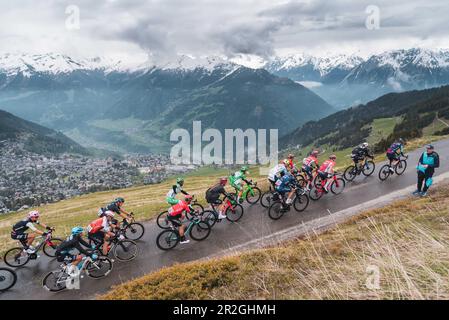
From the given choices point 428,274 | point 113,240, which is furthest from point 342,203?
point 428,274

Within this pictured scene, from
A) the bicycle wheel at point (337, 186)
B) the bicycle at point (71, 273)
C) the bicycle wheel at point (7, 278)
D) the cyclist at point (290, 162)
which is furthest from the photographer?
the bicycle wheel at point (337, 186)

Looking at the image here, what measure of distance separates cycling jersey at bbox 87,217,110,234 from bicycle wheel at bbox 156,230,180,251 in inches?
107

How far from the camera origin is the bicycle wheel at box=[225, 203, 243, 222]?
20.4m

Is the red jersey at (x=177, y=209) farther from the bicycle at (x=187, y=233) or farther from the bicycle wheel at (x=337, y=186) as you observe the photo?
the bicycle wheel at (x=337, y=186)

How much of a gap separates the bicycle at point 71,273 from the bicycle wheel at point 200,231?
4660 millimetres

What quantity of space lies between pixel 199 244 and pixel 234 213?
13.4 ft

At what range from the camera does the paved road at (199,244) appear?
46.4ft

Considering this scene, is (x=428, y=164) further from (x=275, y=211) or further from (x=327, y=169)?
(x=275, y=211)

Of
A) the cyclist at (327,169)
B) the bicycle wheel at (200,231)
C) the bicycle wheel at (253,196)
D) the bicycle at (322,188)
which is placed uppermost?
the cyclist at (327,169)

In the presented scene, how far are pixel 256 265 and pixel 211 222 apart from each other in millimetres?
8883

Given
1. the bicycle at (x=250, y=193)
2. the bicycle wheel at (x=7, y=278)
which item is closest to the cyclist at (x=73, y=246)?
the bicycle wheel at (x=7, y=278)

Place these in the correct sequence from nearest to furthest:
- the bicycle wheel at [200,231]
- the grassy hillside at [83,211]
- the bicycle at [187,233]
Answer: the bicycle at [187,233] < the bicycle wheel at [200,231] < the grassy hillside at [83,211]

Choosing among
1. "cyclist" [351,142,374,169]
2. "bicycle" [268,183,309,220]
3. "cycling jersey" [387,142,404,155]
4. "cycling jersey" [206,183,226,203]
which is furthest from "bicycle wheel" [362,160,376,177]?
"cycling jersey" [206,183,226,203]
